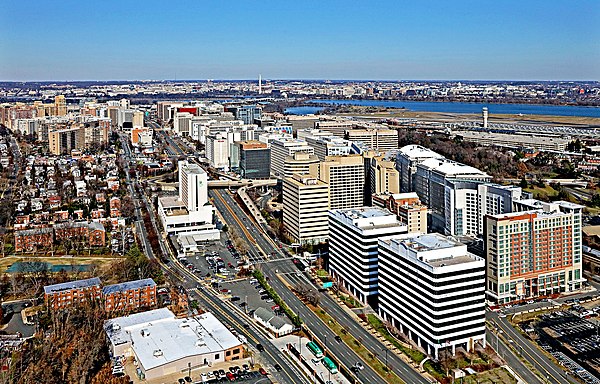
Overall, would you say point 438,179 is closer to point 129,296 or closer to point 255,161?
point 129,296

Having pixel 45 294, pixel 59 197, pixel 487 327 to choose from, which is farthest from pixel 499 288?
pixel 59 197

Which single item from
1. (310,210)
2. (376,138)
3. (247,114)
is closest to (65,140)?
(247,114)

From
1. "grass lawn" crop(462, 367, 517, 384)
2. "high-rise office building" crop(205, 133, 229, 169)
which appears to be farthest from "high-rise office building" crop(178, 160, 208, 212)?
"grass lawn" crop(462, 367, 517, 384)

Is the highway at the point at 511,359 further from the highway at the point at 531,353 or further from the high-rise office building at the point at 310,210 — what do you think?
the high-rise office building at the point at 310,210

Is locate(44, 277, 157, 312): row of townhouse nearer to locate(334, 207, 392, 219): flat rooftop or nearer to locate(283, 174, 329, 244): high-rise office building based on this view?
locate(334, 207, 392, 219): flat rooftop

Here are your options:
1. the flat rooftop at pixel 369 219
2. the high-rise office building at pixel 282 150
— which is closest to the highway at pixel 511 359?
the flat rooftop at pixel 369 219
